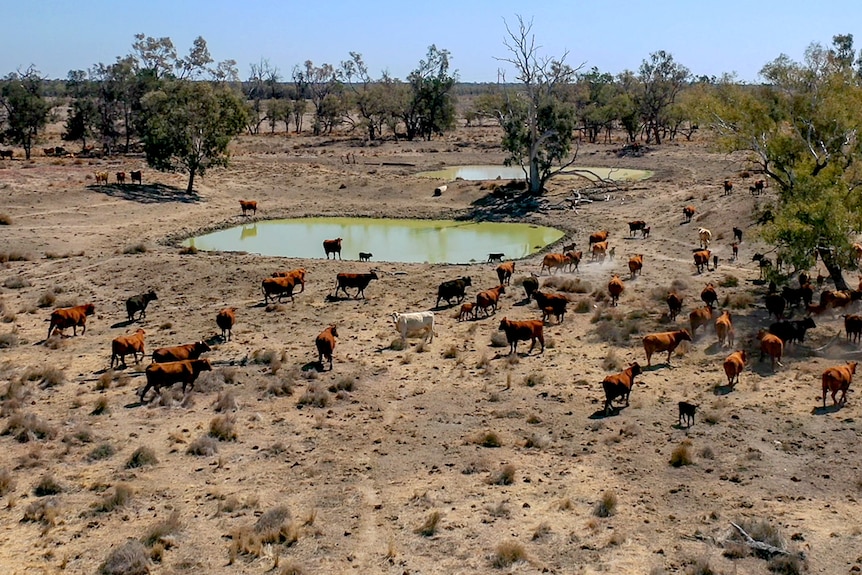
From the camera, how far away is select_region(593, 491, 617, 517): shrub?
12789mm

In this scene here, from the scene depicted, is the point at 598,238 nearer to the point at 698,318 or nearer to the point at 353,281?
the point at 353,281

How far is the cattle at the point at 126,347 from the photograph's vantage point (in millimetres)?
20453

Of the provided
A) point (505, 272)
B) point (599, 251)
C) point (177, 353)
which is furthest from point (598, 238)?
point (177, 353)

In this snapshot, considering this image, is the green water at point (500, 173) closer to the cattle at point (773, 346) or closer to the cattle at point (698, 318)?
the cattle at point (698, 318)

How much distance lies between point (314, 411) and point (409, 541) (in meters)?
5.94

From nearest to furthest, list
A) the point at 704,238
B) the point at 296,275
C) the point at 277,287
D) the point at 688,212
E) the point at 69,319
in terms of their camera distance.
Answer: the point at 69,319, the point at 277,287, the point at 296,275, the point at 704,238, the point at 688,212

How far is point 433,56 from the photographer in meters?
92.7

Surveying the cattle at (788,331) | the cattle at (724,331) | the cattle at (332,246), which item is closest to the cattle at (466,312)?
the cattle at (724,331)

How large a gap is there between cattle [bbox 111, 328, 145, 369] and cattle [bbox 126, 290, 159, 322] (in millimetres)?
3528

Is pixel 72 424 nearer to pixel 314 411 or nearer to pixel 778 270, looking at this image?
pixel 314 411

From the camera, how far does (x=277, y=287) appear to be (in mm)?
26938

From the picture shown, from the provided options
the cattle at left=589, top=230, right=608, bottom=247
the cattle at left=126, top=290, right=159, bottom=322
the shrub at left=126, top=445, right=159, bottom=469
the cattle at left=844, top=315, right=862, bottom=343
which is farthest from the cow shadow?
the cattle at left=844, top=315, right=862, bottom=343

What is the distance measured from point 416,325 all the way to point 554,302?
176 inches

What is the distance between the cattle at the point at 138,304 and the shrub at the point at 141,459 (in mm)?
10535
